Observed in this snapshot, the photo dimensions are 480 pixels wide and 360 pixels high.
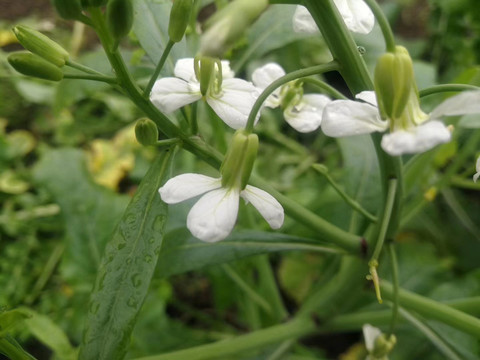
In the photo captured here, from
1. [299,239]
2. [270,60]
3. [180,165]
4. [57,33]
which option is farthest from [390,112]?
[57,33]

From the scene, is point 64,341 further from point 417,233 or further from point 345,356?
point 417,233

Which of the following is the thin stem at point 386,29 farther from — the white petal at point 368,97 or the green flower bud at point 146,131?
the green flower bud at point 146,131

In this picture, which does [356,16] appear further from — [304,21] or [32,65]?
[32,65]

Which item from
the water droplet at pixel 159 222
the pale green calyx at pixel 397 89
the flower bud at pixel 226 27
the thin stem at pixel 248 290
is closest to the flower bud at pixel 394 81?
the pale green calyx at pixel 397 89

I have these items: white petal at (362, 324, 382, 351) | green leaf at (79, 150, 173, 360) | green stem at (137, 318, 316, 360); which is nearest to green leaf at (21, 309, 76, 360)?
green stem at (137, 318, 316, 360)

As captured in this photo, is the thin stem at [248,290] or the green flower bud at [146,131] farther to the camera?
the thin stem at [248,290]

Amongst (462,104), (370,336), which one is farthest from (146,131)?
(370,336)
